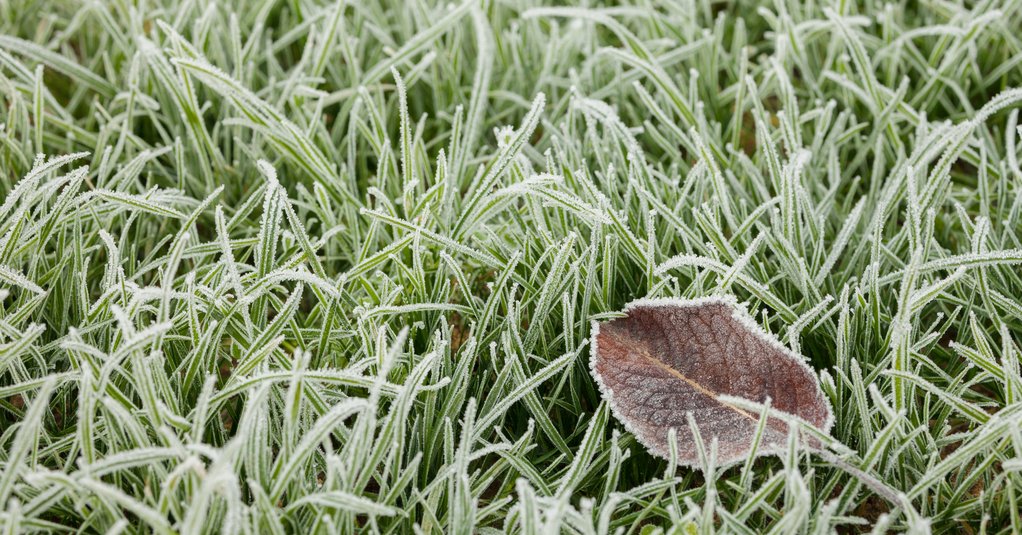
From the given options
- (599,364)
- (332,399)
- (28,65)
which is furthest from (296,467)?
(28,65)

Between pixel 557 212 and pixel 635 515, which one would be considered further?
pixel 557 212

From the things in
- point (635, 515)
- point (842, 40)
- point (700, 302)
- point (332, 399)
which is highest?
point (842, 40)

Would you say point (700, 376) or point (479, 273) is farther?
point (479, 273)

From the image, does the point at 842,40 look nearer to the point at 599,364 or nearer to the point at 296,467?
the point at 599,364
